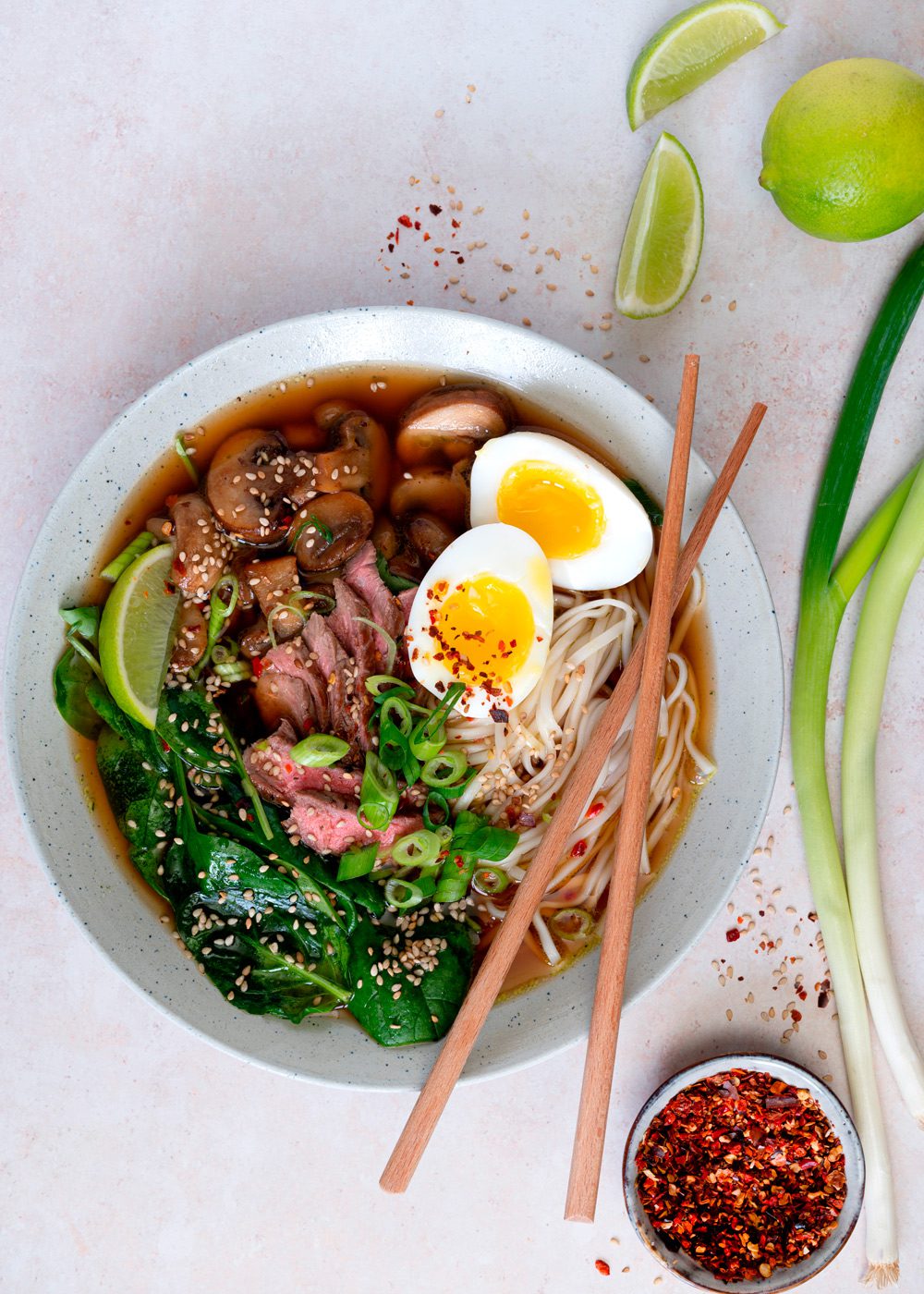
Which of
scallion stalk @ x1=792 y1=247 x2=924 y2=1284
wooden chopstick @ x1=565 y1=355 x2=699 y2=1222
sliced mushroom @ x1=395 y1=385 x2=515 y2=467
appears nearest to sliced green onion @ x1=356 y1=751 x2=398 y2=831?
wooden chopstick @ x1=565 y1=355 x2=699 y2=1222

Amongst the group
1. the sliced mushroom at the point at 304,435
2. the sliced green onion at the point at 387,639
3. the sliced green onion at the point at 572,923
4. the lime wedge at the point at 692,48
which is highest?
the lime wedge at the point at 692,48

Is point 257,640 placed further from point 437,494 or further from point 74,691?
point 437,494

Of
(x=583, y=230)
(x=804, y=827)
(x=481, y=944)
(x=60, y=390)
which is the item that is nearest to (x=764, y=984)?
(x=804, y=827)

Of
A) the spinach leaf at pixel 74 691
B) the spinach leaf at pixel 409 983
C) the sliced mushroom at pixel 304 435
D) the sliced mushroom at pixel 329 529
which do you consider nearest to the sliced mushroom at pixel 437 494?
the sliced mushroom at pixel 329 529

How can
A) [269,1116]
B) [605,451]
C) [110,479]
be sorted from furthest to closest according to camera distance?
[269,1116] → [605,451] → [110,479]

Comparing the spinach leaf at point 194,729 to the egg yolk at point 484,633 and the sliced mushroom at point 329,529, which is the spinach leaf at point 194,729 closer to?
the sliced mushroom at point 329,529

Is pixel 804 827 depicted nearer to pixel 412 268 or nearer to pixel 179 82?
pixel 412 268

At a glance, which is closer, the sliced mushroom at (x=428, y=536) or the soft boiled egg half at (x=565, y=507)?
the soft boiled egg half at (x=565, y=507)
